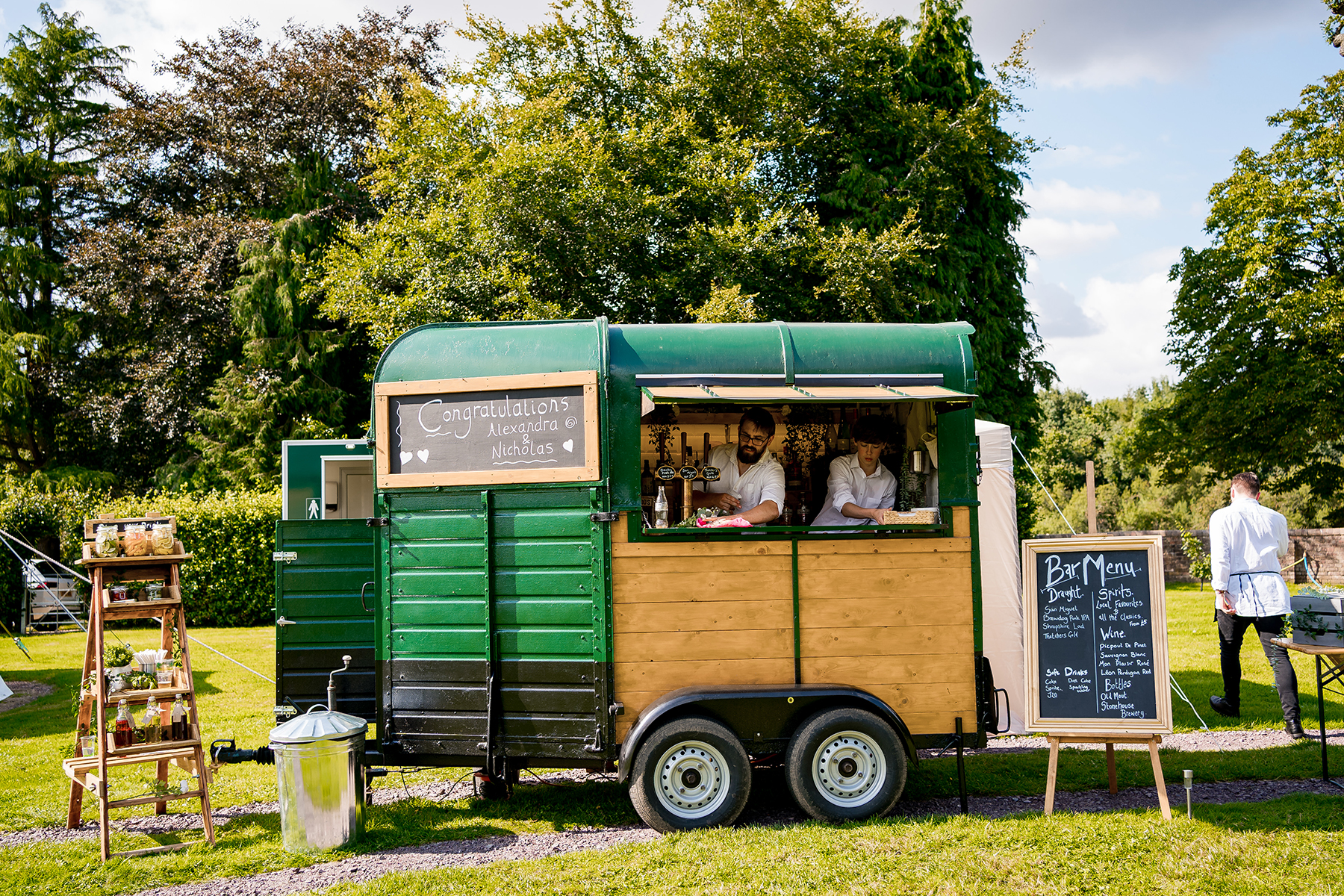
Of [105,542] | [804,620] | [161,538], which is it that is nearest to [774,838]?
[804,620]

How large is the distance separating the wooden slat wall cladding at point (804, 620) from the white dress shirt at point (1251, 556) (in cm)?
321

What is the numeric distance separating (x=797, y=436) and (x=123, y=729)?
218 inches

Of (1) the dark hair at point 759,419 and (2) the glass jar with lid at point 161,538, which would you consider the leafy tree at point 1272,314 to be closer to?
(1) the dark hair at point 759,419

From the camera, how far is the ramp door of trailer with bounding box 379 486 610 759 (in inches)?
229

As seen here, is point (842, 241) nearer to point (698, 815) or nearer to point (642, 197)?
point (642, 197)

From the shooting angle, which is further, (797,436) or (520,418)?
(797,436)

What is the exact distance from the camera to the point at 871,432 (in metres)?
6.66

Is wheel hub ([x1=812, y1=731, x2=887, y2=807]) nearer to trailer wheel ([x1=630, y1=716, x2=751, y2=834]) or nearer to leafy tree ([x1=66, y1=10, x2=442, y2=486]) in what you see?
trailer wheel ([x1=630, y1=716, x2=751, y2=834])

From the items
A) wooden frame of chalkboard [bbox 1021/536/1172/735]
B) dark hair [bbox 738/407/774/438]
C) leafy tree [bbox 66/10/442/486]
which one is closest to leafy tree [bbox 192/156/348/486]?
leafy tree [bbox 66/10/442/486]

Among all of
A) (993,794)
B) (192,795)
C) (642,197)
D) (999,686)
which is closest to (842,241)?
(642,197)

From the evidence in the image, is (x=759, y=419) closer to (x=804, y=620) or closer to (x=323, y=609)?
(x=804, y=620)

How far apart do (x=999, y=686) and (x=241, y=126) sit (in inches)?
937

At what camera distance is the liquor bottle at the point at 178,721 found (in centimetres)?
617

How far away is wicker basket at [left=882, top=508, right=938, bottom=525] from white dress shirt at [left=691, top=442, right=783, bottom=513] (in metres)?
0.75
